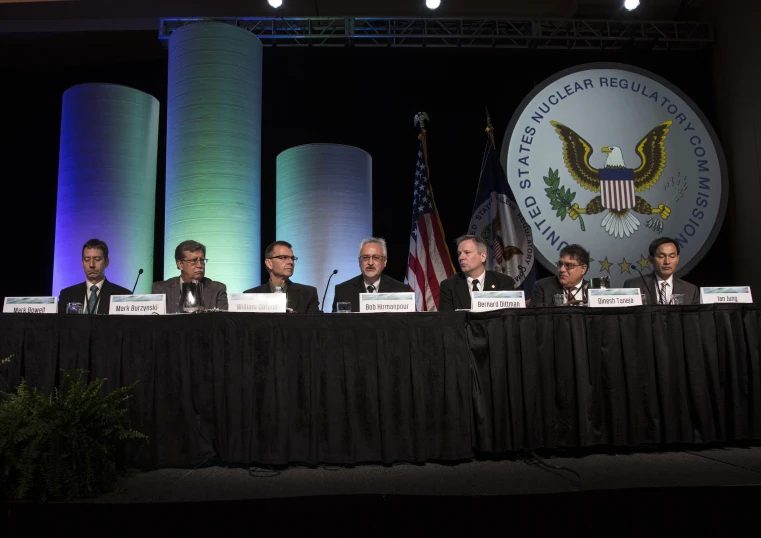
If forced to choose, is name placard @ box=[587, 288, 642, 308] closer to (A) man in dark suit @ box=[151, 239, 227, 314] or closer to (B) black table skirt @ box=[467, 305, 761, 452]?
(B) black table skirt @ box=[467, 305, 761, 452]

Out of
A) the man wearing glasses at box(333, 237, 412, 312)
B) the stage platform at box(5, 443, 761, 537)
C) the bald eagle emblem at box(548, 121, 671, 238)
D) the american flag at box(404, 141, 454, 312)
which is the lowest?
the stage platform at box(5, 443, 761, 537)

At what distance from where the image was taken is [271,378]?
2439 mm

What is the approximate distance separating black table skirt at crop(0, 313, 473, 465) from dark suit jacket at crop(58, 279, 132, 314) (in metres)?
1.00

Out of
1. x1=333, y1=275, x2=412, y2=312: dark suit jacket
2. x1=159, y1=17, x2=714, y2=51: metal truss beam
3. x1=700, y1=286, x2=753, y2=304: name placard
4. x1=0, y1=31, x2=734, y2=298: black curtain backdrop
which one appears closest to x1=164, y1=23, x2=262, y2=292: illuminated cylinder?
x1=159, y1=17, x2=714, y2=51: metal truss beam

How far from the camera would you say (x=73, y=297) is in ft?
11.8

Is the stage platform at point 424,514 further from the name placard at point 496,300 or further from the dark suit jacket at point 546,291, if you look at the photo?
the dark suit jacket at point 546,291

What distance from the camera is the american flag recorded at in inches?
193

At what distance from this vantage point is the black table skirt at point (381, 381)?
95.3 inches

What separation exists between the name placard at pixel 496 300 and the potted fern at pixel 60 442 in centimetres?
153

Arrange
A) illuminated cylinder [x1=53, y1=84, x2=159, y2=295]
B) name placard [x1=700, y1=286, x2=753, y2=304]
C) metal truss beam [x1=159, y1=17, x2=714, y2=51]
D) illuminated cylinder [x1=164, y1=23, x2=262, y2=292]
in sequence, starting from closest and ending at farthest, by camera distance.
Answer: name placard [x1=700, y1=286, x2=753, y2=304] < illuminated cylinder [x1=164, y1=23, x2=262, y2=292] < illuminated cylinder [x1=53, y1=84, x2=159, y2=295] < metal truss beam [x1=159, y1=17, x2=714, y2=51]

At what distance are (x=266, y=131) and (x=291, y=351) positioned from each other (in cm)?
349

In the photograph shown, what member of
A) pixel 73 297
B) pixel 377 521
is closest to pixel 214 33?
pixel 73 297

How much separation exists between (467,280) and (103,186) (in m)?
2.89

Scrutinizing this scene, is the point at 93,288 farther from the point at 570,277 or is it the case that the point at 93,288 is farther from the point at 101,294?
the point at 570,277
